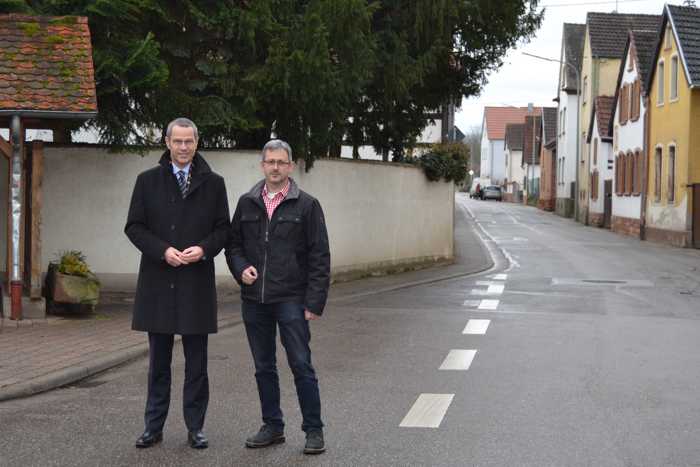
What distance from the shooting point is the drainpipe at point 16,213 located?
11.4 metres

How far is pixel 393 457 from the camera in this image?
586cm

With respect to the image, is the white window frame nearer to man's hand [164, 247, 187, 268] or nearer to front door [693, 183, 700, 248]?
front door [693, 183, 700, 248]

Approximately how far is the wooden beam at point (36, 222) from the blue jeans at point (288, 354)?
20.7 feet

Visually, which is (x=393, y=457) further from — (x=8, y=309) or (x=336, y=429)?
A: (x=8, y=309)

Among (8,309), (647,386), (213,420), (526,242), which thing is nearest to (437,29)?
(8,309)

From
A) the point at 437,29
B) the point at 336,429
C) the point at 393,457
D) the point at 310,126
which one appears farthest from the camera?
the point at 437,29

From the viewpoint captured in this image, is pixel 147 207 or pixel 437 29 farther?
pixel 437 29

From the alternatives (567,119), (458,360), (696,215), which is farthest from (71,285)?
(567,119)

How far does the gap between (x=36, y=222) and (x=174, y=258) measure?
6.46 m

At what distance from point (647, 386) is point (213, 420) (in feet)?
11.3

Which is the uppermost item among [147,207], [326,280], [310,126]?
[310,126]

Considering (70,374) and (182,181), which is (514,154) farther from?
(182,181)

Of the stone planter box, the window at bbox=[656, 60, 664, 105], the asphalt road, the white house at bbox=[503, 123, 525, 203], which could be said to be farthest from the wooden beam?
the white house at bbox=[503, 123, 525, 203]

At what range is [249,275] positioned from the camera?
595 cm
